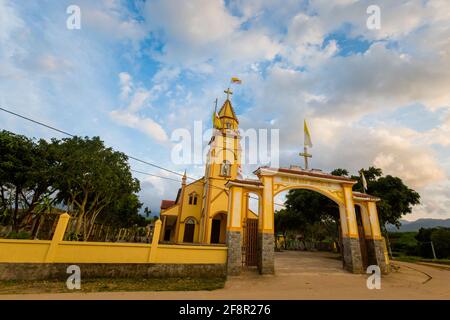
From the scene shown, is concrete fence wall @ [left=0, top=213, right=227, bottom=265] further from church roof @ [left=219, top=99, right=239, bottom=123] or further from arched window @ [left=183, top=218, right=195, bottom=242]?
church roof @ [left=219, top=99, right=239, bottom=123]

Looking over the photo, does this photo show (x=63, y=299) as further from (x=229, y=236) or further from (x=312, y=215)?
(x=312, y=215)

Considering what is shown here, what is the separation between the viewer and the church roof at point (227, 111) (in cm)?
2656

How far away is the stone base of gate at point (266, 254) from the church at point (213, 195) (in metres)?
11.0

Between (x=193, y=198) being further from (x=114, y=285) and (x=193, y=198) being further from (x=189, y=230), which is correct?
(x=114, y=285)

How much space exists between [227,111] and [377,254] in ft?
67.1

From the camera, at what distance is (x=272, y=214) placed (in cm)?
1129

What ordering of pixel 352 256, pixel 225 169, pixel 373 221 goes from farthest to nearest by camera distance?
pixel 225 169, pixel 373 221, pixel 352 256

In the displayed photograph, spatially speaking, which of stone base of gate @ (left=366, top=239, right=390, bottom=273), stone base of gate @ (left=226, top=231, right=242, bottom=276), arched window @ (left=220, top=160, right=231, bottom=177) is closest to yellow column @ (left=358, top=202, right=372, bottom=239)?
stone base of gate @ (left=366, top=239, right=390, bottom=273)

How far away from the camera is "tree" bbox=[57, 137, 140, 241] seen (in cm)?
1553

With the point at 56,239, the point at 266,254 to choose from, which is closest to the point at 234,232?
the point at 266,254

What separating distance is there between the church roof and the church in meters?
0.15
